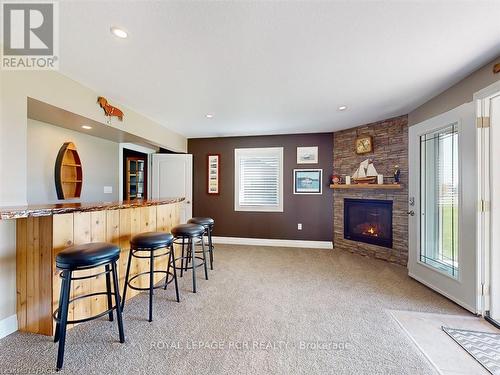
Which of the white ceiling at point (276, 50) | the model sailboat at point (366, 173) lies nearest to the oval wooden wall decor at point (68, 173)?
the white ceiling at point (276, 50)

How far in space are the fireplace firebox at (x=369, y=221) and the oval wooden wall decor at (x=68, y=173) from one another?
15.7 feet

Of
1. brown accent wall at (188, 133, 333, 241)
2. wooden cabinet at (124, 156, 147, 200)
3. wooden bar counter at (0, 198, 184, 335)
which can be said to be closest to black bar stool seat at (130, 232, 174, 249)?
wooden bar counter at (0, 198, 184, 335)

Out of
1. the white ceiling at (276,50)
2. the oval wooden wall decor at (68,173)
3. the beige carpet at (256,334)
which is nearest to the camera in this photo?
the white ceiling at (276,50)

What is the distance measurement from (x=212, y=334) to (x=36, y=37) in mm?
2746

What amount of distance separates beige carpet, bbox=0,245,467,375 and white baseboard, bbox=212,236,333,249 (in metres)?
1.67

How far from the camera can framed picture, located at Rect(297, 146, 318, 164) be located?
488 cm

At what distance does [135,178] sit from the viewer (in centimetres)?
547

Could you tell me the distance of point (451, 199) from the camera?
2.65 m

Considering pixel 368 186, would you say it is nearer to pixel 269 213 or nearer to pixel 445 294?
pixel 445 294

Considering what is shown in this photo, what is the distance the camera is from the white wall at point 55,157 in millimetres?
3170

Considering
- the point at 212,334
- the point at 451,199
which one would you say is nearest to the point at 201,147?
the point at 212,334

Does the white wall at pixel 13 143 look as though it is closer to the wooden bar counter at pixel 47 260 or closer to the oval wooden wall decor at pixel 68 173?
the wooden bar counter at pixel 47 260

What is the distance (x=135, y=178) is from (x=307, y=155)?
159 inches

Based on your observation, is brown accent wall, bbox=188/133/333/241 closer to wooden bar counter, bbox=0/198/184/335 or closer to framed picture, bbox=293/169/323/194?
framed picture, bbox=293/169/323/194
